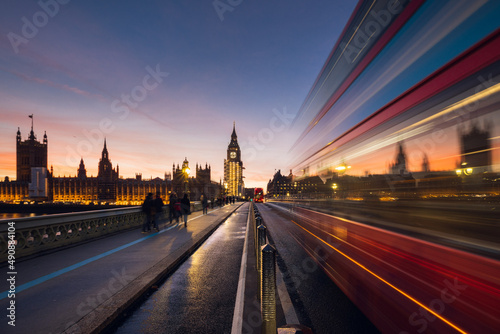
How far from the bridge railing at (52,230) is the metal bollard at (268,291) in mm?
7045

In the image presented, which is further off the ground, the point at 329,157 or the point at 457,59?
the point at 457,59

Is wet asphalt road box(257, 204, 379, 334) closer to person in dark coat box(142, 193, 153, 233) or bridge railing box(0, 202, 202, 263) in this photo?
bridge railing box(0, 202, 202, 263)

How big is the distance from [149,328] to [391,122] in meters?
5.36

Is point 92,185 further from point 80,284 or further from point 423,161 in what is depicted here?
point 423,161

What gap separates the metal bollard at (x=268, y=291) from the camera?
2.93m

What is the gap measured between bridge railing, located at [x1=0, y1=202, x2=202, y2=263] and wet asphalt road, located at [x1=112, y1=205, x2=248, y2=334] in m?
4.26

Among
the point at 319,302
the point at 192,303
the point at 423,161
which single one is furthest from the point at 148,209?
the point at 423,161

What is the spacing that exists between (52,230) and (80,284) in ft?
14.2

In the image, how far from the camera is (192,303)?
4715 millimetres

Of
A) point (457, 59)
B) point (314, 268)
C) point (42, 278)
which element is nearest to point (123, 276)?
point (42, 278)

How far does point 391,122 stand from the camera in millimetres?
5344

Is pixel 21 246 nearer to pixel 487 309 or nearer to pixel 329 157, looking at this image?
pixel 329 157

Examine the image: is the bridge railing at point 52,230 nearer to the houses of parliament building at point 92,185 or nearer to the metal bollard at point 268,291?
the metal bollard at point 268,291

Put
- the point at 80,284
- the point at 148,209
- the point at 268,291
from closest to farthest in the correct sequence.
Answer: the point at 268,291 < the point at 80,284 < the point at 148,209
